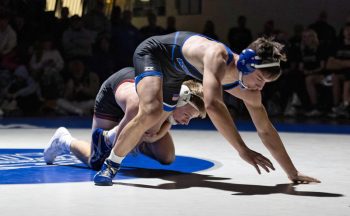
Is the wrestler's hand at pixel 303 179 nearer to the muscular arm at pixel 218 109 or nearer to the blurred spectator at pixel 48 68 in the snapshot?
the muscular arm at pixel 218 109

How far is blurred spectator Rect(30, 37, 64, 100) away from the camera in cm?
972

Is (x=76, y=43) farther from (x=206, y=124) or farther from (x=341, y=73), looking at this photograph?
(x=341, y=73)

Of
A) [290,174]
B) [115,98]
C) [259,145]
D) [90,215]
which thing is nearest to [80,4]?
[259,145]

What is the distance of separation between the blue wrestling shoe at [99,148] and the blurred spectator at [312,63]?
5238 millimetres

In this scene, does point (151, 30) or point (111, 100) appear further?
point (151, 30)

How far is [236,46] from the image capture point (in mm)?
10141

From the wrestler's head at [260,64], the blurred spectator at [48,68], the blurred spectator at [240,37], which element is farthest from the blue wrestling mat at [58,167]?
the blurred spectator at [240,37]

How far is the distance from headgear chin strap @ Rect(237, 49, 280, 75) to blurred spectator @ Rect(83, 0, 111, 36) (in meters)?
6.85

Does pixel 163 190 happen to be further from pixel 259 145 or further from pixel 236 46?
pixel 236 46

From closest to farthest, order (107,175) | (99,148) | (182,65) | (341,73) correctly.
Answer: (107,175), (182,65), (99,148), (341,73)

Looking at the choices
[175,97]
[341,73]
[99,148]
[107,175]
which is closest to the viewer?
[107,175]

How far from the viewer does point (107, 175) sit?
3.93 meters

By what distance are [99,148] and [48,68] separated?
546cm

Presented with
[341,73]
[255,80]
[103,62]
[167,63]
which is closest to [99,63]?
[103,62]
